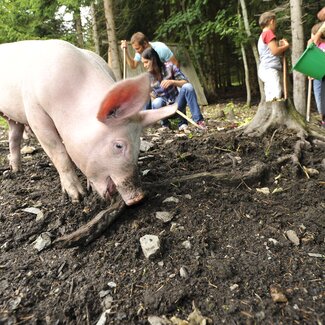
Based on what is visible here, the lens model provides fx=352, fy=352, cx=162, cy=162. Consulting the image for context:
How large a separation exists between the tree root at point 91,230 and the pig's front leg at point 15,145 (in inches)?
74.4

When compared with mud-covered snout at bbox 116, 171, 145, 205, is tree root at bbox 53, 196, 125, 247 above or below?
below

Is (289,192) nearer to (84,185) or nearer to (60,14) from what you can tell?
(84,185)

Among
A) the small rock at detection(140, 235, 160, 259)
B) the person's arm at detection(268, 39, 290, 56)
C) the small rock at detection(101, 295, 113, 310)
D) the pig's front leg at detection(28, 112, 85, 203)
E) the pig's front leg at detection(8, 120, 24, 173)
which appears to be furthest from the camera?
the person's arm at detection(268, 39, 290, 56)

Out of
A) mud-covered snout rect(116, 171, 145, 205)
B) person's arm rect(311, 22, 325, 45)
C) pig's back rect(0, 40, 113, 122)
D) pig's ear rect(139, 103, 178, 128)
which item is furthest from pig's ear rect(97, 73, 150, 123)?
person's arm rect(311, 22, 325, 45)

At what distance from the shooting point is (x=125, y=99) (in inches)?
85.3

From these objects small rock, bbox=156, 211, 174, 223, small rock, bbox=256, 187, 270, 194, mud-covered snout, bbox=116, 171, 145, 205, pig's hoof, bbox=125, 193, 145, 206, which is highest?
mud-covered snout, bbox=116, 171, 145, 205

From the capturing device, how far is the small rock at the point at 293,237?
2.06m

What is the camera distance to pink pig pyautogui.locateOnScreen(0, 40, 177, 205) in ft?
7.22

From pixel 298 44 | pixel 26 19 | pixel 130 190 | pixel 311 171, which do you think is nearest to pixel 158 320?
pixel 130 190

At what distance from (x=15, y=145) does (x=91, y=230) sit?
2105 millimetres

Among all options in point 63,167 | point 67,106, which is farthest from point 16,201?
point 67,106

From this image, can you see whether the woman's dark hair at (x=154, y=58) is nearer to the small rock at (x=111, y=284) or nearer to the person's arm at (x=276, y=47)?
the person's arm at (x=276, y=47)

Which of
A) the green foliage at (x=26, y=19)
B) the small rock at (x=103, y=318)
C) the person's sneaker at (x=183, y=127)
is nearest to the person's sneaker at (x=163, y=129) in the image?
the person's sneaker at (x=183, y=127)

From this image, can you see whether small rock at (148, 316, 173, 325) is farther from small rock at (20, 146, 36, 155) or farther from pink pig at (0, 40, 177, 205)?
small rock at (20, 146, 36, 155)
